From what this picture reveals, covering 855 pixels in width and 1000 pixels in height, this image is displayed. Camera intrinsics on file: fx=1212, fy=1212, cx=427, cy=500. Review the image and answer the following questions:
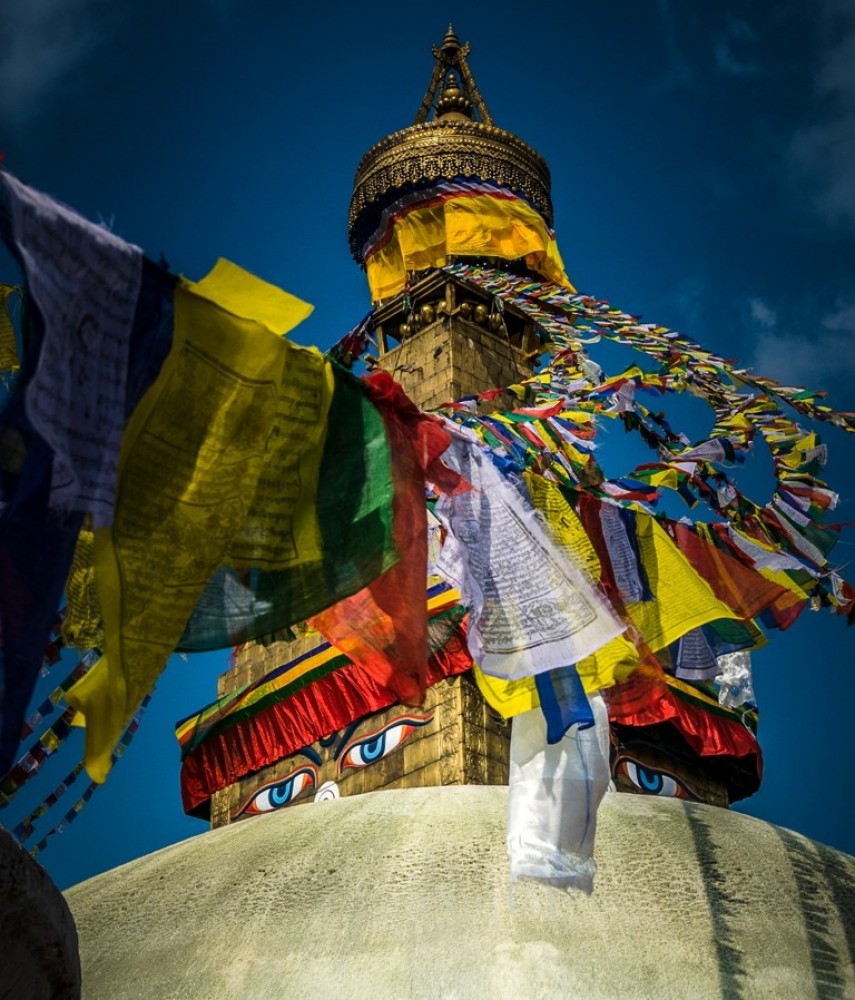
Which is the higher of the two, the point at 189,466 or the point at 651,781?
the point at 189,466

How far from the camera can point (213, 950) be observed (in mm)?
6457

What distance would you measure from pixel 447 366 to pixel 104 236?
349 inches

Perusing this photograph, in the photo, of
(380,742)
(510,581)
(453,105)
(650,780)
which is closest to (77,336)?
(510,581)

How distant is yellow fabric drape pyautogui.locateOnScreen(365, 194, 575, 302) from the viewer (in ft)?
45.4

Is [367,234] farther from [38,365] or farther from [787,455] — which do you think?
[38,365]

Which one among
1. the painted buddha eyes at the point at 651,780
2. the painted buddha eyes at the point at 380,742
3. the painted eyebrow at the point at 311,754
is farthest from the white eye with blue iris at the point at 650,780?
the painted eyebrow at the point at 311,754

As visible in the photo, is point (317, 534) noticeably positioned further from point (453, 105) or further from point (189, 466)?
point (453, 105)

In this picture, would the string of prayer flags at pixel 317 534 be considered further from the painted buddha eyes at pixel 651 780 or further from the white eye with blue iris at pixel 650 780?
the white eye with blue iris at pixel 650 780

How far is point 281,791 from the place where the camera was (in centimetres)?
1027

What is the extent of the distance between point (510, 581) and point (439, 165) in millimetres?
10231

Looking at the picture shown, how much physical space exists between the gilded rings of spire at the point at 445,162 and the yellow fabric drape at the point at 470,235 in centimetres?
39

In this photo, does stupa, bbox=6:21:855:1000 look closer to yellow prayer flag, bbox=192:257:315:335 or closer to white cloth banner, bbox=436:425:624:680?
white cloth banner, bbox=436:425:624:680

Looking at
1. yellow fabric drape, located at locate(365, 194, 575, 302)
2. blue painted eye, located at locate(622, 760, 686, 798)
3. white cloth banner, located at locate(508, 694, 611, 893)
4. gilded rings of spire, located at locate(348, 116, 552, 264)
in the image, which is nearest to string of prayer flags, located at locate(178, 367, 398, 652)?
white cloth banner, located at locate(508, 694, 611, 893)

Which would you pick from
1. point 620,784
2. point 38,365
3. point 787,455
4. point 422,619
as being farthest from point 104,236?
point 620,784
